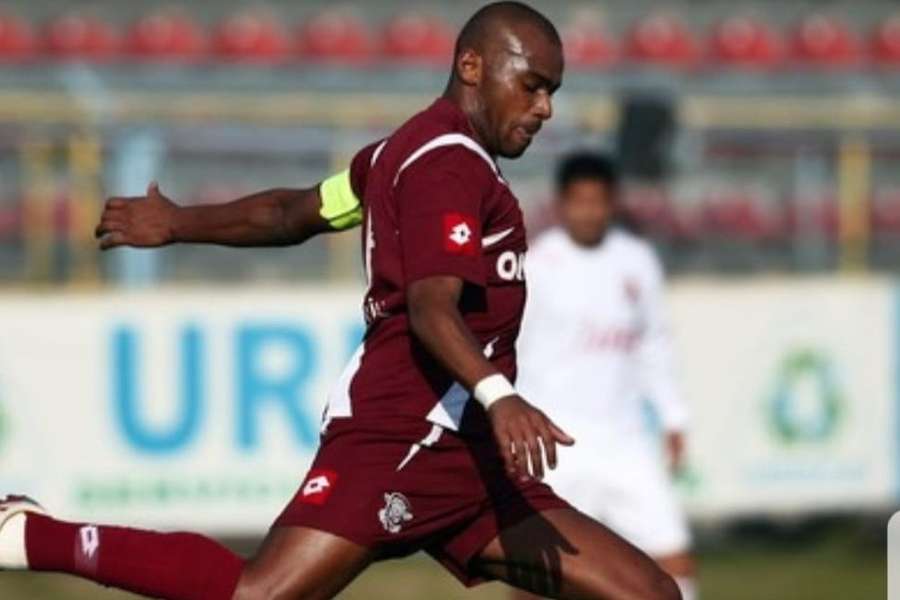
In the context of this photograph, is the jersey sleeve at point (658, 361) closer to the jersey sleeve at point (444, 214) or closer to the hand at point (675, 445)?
the hand at point (675, 445)

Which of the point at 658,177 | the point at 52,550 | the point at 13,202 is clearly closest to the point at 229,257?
the point at 13,202

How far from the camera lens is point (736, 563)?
13.8 metres

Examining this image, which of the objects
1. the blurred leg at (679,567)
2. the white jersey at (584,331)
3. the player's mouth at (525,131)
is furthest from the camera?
the white jersey at (584,331)

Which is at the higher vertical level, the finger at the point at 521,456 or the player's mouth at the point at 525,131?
the player's mouth at the point at 525,131

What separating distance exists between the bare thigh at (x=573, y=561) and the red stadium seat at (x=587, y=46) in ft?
50.5

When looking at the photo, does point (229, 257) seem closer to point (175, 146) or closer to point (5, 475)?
point (175, 146)

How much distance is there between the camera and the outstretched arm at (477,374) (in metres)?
5.74

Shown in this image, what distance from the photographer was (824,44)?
76.9 ft

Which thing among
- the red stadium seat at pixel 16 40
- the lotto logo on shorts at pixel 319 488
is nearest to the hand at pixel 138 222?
the lotto logo on shorts at pixel 319 488

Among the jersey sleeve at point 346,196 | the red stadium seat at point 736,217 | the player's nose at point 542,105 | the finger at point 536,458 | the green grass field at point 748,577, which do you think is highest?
the red stadium seat at point 736,217

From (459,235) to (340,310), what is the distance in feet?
23.8

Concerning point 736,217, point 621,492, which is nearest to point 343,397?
point 621,492

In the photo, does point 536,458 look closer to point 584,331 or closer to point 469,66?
point 469,66

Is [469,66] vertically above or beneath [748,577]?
above
